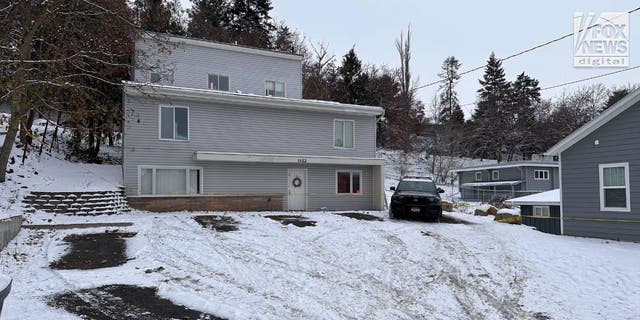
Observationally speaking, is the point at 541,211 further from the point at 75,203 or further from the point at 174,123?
the point at 75,203

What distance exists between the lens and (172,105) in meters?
17.7

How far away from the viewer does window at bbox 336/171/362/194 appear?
21016 mm

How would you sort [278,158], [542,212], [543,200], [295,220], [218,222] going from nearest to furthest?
[218,222], [295,220], [543,200], [542,212], [278,158]

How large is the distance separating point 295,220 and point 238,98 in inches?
244

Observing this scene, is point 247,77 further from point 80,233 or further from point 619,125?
point 619,125

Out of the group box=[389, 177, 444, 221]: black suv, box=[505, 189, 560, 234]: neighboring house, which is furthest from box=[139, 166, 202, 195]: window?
box=[505, 189, 560, 234]: neighboring house

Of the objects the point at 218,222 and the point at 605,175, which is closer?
the point at 605,175

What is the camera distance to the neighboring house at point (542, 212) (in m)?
16.7

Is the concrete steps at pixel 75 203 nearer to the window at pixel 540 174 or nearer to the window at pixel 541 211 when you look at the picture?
the window at pixel 541 211

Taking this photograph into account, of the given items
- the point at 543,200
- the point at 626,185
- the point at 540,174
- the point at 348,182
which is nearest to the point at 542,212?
the point at 543,200

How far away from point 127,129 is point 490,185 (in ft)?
103

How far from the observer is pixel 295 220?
1519 cm

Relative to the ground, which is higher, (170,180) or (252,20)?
(252,20)

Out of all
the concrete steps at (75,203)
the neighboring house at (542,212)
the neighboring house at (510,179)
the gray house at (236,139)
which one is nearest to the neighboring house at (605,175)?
the neighboring house at (542,212)
